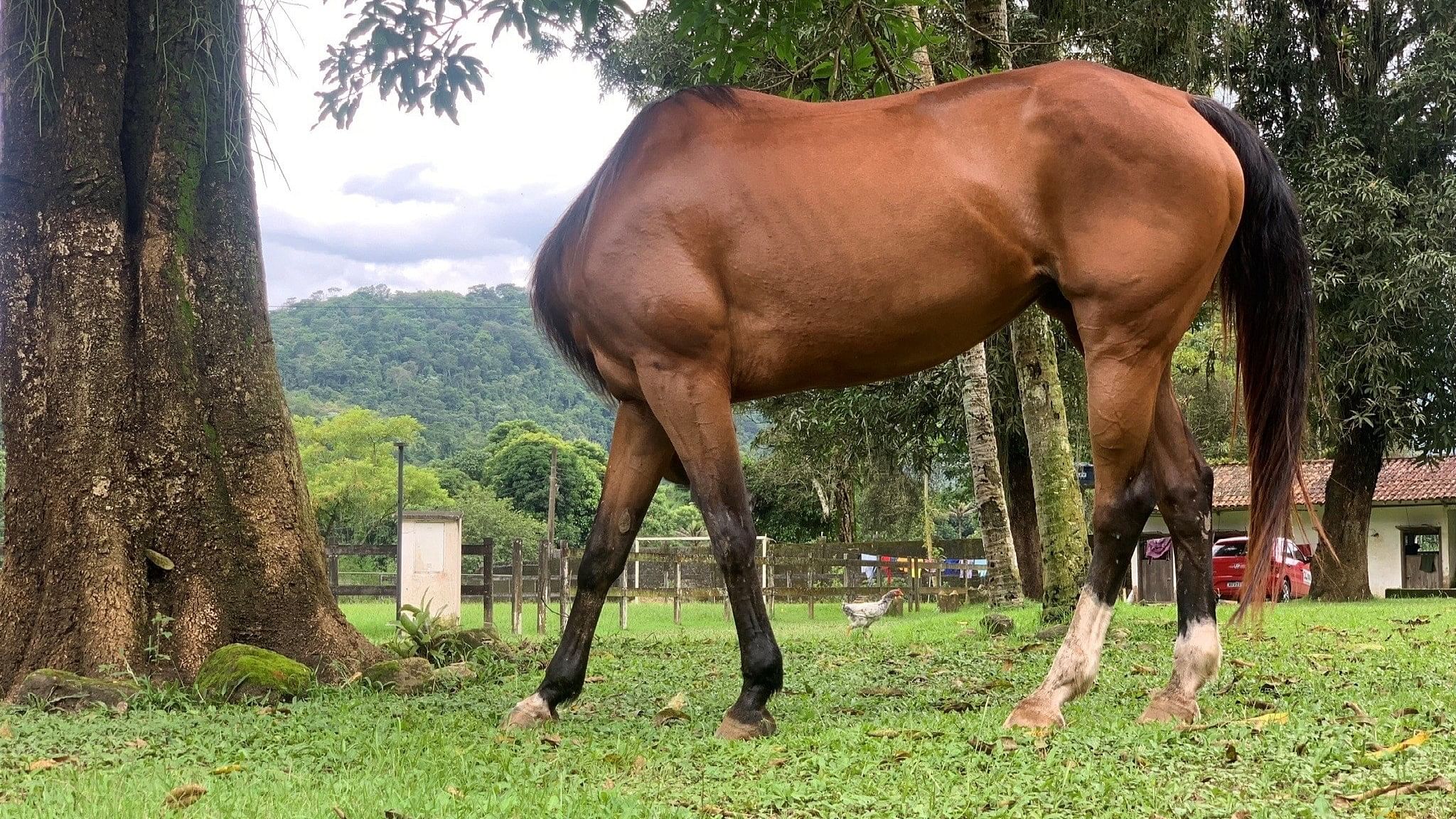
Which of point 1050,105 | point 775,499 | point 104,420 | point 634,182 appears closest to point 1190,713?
point 1050,105

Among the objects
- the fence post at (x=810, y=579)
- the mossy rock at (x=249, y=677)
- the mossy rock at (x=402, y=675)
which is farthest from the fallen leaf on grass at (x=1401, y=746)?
the fence post at (x=810, y=579)

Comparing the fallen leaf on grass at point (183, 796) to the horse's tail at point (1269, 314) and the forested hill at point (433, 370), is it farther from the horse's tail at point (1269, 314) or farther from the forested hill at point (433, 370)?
the forested hill at point (433, 370)

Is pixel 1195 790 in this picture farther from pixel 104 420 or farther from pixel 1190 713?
pixel 104 420

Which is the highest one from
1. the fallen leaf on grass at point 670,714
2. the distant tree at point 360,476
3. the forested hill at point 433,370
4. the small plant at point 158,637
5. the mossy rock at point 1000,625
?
the forested hill at point 433,370

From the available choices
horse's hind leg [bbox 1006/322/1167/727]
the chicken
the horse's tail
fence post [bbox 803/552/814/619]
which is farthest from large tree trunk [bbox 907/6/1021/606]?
horse's hind leg [bbox 1006/322/1167/727]

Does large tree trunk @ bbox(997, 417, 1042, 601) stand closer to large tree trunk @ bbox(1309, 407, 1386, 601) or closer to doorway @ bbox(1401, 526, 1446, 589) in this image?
large tree trunk @ bbox(1309, 407, 1386, 601)

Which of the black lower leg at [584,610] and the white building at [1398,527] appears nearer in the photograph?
the black lower leg at [584,610]

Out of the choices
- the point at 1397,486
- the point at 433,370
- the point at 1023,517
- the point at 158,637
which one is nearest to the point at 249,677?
the point at 158,637

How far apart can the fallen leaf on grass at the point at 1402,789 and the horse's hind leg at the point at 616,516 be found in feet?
8.82

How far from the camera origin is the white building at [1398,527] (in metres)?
32.5

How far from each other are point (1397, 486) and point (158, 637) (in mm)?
35500

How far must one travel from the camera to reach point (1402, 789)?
2.84 meters

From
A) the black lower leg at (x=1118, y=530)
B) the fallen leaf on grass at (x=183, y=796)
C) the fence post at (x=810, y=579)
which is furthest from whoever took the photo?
the fence post at (x=810, y=579)

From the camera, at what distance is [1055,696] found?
408 cm
